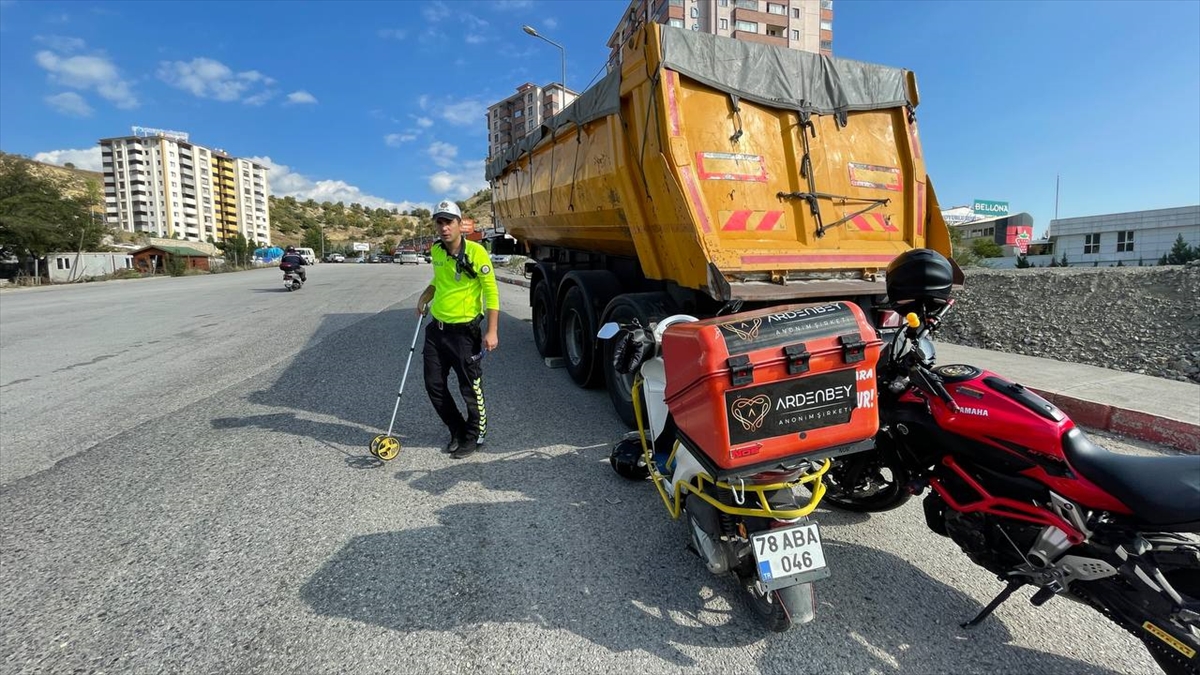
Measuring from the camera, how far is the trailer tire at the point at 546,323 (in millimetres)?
7070

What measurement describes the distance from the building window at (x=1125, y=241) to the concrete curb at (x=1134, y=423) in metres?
43.8

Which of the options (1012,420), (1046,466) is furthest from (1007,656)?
(1012,420)

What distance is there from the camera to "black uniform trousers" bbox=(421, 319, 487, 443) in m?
4.20

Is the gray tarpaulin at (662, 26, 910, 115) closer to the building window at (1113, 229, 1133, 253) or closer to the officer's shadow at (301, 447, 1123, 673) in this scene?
the officer's shadow at (301, 447, 1123, 673)

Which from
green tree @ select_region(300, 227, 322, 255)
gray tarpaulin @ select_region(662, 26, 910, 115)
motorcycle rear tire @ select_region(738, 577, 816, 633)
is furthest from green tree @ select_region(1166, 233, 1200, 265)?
green tree @ select_region(300, 227, 322, 255)

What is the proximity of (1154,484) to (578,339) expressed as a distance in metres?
5.00

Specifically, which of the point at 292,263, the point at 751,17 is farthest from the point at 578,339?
the point at 751,17

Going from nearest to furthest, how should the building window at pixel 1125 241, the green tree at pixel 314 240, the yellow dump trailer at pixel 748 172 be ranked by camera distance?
the yellow dump trailer at pixel 748 172, the building window at pixel 1125 241, the green tree at pixel 314 240

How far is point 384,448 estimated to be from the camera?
4.05m

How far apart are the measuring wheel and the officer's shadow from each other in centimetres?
91

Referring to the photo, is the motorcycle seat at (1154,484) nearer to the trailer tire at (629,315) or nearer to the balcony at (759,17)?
the trailer tire at (629,315)

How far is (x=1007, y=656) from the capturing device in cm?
217

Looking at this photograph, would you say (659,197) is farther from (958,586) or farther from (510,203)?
(510,203)

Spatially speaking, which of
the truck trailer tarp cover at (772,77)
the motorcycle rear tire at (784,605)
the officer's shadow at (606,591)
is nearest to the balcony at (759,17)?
the truck trailer tarp cover at (772,77)
